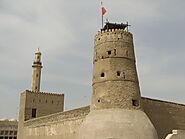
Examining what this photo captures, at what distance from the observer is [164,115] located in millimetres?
17312

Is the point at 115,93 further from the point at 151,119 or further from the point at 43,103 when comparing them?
the point at 43,103

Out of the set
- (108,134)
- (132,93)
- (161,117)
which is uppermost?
(132,93)

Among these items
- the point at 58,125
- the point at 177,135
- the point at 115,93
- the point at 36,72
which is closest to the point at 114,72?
the point at 115,93

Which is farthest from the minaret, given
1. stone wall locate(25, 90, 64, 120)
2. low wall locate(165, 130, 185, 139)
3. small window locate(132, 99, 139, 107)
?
low wall locate(165, 130, 185, 139)

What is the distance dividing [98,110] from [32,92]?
16017 mm

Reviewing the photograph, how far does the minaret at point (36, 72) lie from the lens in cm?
3077

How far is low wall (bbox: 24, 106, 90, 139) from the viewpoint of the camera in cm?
1685

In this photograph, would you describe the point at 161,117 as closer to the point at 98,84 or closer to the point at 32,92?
the point at 98,84

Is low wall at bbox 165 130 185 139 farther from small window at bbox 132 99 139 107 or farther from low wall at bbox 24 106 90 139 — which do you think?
low wall at bbox 24 106 90 139

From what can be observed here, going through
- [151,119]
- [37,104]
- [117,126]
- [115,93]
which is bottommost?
[117,126]

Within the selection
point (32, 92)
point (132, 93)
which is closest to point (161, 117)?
point (132, 93)

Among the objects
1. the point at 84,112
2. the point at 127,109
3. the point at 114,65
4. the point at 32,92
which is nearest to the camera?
the point at 127,109

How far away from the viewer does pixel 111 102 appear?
1366 centimetres

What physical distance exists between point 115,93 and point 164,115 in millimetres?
5288
